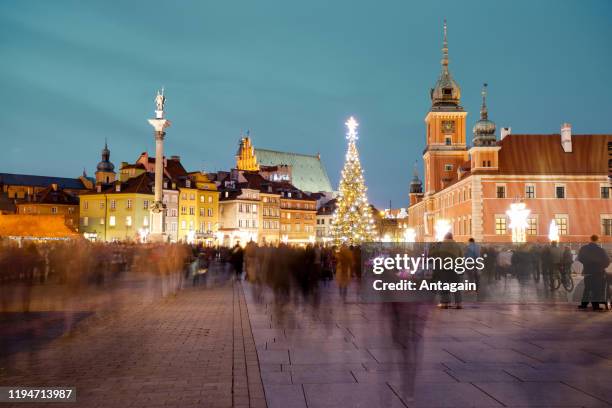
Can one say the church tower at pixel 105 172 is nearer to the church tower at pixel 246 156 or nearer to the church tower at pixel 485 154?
the church tower at pixel 246 156

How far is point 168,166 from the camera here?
94000mm

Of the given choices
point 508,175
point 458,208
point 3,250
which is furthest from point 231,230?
point 3,250

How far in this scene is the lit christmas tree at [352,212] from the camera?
150ft

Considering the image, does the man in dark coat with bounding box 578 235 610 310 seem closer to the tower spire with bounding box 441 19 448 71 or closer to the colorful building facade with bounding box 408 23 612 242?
the colorful building facade with bounding box 408 23 612 242

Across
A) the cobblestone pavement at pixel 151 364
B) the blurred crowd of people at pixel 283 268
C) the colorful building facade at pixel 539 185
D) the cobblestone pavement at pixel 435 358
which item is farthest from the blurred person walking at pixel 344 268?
the colorful building facade at pixel 539 185

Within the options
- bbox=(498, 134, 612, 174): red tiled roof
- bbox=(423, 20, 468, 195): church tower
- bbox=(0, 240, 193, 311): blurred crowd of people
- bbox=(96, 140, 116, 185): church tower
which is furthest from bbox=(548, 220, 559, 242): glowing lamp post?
bbox=(96, 140, 116, 185): church tower

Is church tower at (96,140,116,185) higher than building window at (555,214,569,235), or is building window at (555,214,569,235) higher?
church tower at (96,140,116,185)

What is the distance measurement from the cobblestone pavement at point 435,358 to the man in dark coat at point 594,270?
2.58ft

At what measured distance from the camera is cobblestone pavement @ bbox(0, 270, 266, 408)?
683 centimetres

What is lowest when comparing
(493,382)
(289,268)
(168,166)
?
(493,382)

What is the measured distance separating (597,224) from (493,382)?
59189 millimetres

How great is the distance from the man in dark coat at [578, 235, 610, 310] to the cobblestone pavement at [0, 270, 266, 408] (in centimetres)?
833

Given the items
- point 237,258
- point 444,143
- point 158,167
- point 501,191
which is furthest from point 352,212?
point 444,143

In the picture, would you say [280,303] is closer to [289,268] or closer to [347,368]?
[289,268]
